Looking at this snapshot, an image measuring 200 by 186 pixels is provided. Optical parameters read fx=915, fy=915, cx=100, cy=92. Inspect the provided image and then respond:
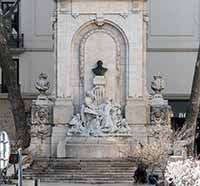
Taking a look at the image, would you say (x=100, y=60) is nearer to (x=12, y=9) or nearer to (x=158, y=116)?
(x=158, y=116)

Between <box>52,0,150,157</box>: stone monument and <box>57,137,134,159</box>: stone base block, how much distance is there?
78 centimetres

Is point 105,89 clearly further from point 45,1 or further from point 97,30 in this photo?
point 45,1

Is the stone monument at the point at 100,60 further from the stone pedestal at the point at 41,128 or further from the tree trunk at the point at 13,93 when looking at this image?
the tree trunk at the point at 13,93

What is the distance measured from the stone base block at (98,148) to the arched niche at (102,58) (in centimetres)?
165

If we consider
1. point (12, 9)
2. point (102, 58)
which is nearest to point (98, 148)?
point (102, 58)

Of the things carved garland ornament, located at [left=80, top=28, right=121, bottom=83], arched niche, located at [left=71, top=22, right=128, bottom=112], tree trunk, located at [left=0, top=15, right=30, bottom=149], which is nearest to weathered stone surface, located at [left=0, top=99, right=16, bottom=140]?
tree trunk, located at [left=0, top=15, right=30, bottom=149]

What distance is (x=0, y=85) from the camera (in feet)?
155

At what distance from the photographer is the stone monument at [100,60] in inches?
1300

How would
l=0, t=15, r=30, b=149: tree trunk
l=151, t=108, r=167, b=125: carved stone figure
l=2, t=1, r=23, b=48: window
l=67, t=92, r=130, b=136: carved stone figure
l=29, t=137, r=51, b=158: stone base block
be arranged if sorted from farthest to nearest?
l=2, t=1, r=23, b=48: window
l=0, t=15, r=30, b=149: tree trunk
l=29, t=137, r=51, b=158: stone base block
l=151, t=108, r=167, b=125: carved stone figure
l=67, t=92, r=130, b=136: carved stone figure

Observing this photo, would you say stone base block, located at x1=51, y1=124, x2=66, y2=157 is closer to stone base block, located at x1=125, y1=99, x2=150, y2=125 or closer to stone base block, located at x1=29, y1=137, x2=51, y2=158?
stone base block, located at x1=29, y1=137, x2=51, y2=158

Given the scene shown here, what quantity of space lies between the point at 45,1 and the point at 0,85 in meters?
5.04

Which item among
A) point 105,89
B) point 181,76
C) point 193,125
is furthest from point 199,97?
point 181,76

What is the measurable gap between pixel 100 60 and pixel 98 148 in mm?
3368

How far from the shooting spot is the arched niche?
3331 cm
